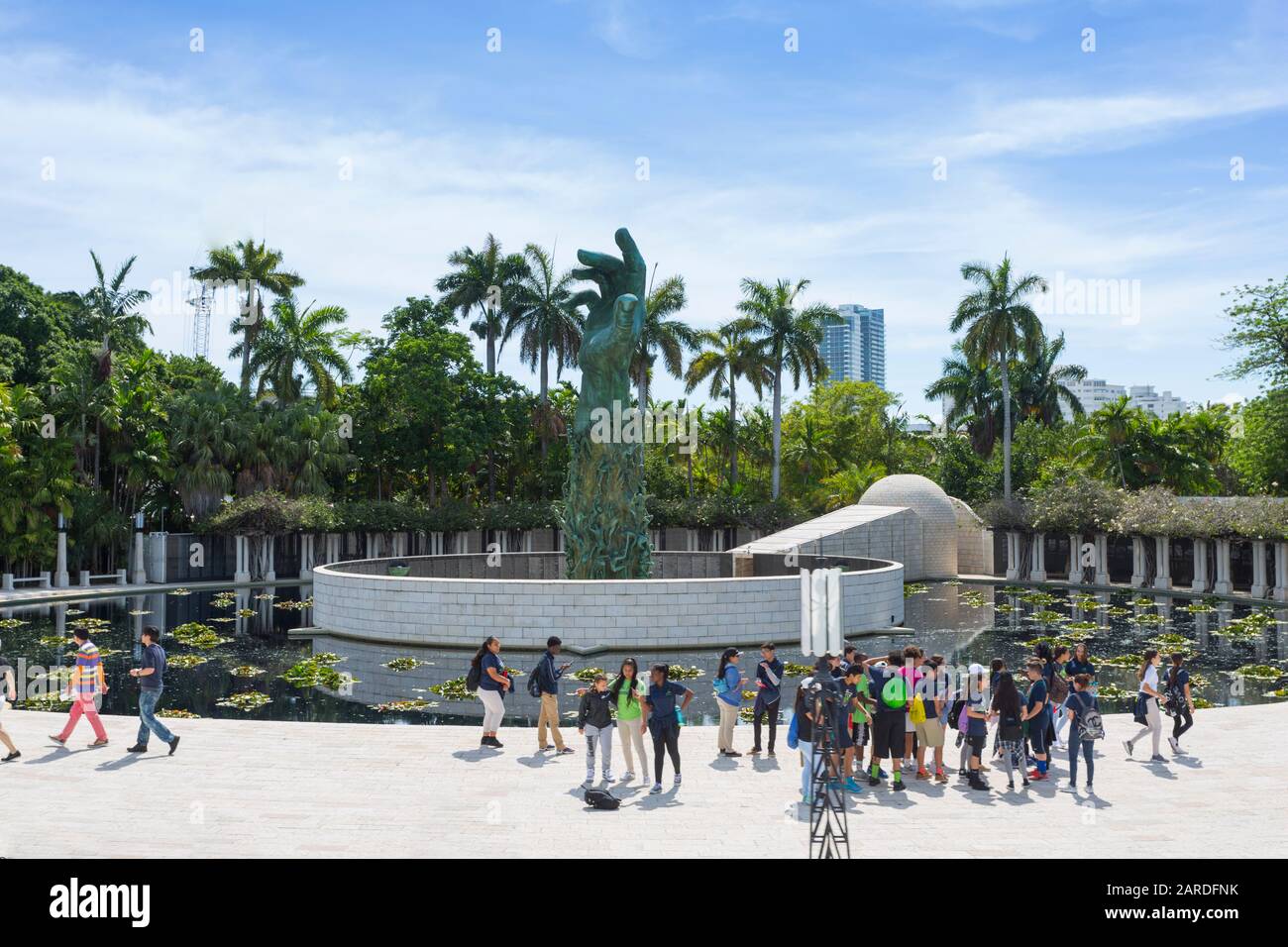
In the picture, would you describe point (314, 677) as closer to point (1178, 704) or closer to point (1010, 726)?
point (1010, 726)

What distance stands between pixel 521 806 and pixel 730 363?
1784 inches

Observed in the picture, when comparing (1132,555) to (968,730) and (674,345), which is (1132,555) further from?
(968,730)

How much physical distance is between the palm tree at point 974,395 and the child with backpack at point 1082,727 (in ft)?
191

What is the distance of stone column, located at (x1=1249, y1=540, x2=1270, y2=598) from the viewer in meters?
36.7

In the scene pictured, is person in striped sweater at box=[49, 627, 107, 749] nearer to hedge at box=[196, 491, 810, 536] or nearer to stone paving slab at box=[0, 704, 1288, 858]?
stone paving slab at box=[0, 704, 1288, 858]

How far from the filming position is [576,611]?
2341 cm

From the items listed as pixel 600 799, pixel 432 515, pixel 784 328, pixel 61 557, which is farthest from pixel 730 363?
pixel 600 799

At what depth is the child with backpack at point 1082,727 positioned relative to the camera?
12109 mm

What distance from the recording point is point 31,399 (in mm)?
40000

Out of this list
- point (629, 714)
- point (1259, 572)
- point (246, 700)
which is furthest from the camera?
point (1259, 572)

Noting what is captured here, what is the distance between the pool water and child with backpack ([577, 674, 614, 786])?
4.75 m

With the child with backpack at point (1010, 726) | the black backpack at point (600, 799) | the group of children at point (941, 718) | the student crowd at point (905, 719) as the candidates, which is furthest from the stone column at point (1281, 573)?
the black backpack at point (600, 799)

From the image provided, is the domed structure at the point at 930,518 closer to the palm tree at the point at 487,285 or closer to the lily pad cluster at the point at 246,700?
the palm tree at the point at 487,285

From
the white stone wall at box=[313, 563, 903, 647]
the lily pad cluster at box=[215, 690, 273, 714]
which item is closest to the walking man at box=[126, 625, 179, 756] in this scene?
the lily pad cluster at box=[215, 690, 273, 714]
